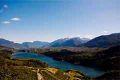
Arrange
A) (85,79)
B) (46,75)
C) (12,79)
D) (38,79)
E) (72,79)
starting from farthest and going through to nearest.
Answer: (85,79) → (72,79) → (46,75) → (38,79) → (12,79)

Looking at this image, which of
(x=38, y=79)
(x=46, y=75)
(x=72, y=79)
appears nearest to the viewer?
(x=38, y=79)

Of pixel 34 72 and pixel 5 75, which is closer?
pixel 5 75

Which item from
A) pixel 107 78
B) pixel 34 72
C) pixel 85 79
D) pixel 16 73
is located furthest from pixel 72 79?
pixel 107 78

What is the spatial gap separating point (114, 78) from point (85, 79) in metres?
32.1

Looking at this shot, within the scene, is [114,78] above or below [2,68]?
below

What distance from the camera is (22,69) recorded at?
112188 millimetres

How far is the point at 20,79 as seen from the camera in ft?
331

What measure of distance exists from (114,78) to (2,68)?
266 feet

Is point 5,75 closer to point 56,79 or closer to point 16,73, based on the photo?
point 16,73

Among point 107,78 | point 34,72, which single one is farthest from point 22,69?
point 107,78

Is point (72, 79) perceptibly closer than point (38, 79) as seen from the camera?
No

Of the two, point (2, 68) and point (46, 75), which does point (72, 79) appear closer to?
point (46, 75)

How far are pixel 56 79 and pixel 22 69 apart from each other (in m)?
17.1

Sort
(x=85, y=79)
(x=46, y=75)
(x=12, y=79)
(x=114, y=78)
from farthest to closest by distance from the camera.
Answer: (x=114, y=78), (x=85, y=79), (x=46, y=75), (x=12, y=79)
